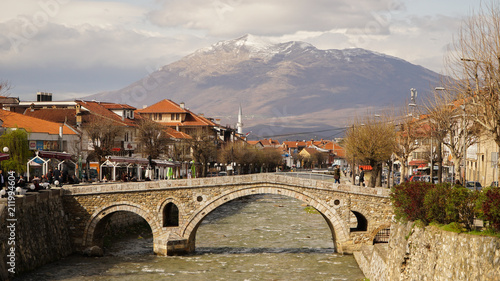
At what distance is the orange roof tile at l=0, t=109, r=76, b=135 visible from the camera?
61.7 meters

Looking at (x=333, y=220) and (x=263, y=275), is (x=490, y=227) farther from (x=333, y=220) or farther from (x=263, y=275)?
(x=333, y=220)

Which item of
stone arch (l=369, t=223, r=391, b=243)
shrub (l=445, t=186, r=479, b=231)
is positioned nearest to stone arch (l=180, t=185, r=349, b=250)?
stone arch (l=369, t=223, r=391, b=243)

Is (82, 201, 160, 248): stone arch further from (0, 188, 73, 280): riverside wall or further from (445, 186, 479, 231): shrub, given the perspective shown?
(445, 186, 479, 231): shrub

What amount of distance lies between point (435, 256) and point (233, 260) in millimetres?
18356

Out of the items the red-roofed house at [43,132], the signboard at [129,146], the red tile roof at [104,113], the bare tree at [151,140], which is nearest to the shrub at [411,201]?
the red-roofed house at [43,132]

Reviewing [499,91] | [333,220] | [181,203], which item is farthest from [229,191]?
[499,91]

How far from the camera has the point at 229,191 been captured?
41281mm

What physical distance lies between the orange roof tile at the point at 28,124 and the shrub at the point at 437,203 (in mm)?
46179

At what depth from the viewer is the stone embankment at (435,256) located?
60.2ft

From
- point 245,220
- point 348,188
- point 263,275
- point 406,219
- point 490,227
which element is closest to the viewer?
point 490,227

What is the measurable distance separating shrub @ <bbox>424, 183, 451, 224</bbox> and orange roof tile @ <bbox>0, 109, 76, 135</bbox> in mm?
46179

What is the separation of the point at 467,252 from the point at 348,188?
2012cm

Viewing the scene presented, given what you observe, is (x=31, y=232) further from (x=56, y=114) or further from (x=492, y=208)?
(x=56, y=114)

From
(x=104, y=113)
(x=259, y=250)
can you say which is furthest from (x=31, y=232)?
(x=104, y=113)
